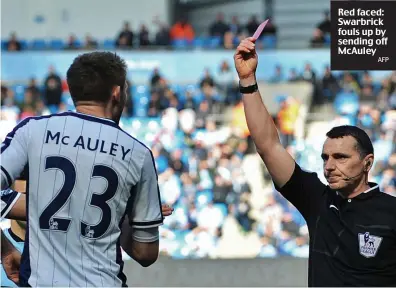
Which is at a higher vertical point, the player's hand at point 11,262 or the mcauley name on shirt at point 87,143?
the mcauley name on shirt at point 87,143

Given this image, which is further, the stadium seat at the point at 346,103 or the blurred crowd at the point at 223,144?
the stadium seat at the point at 346,103

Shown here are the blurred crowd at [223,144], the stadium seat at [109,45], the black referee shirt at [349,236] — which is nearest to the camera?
the black referee shirt at [349,236]

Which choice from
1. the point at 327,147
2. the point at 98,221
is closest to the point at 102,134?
the point at 98,221

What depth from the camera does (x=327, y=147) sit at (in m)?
3.21

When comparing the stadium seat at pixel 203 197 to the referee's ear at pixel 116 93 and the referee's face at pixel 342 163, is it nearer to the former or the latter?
the referee's face at pixel 342 163

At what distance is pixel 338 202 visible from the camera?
10.5ft

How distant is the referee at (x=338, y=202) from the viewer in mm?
3055

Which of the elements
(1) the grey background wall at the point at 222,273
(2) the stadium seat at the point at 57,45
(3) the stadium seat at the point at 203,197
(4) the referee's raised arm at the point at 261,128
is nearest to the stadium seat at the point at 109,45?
(2) the stadium seat at the point at 57,45

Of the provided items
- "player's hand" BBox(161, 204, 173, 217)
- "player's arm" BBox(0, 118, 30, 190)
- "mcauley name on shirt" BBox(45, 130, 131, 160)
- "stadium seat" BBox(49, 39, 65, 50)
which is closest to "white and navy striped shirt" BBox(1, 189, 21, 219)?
"player's arm" BBox(0, 118, 30, 190)

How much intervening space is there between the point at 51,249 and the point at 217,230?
9.37 meters

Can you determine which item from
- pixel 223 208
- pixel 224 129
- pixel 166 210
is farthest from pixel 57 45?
pixel 166 210

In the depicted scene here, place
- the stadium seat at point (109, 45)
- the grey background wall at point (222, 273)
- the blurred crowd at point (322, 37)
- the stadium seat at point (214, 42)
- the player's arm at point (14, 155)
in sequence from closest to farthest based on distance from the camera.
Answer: the player's arm at point (14, 155) → the grey background wall at point (222, 273) → the blurred crowd at point (322, 37) → the stadium seat at point (109, 45) → the stadium seat at point (214, 42)

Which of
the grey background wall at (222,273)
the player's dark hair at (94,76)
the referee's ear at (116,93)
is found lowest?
the grey background wall at (222,273)

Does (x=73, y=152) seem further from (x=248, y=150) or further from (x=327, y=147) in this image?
(x=248, y=150)
